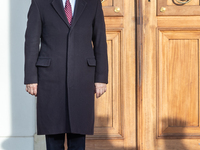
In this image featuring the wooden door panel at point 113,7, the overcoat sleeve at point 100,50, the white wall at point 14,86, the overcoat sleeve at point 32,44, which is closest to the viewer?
the overcoat sleeve at point 32,44

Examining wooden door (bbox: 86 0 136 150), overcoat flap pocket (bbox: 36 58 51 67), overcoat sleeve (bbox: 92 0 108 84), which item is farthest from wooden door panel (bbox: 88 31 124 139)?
overcoat flap pocket (bbox: 36 58 51 67)

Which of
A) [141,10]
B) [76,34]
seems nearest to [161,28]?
[141,10]

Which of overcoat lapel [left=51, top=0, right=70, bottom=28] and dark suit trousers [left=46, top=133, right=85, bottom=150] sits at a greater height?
overcoat lapel [left=51, top=0, right=70, bottom=28]

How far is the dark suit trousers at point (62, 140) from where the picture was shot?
96.6 inches

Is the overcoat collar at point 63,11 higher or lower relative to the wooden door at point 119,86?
higher

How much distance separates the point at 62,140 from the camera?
2.49m

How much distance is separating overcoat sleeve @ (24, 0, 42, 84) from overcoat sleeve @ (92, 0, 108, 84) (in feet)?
1.34

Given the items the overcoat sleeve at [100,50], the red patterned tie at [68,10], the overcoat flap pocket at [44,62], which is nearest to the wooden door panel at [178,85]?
the overcoat sleeve at [100,50]

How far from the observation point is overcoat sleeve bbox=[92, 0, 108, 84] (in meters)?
2.43

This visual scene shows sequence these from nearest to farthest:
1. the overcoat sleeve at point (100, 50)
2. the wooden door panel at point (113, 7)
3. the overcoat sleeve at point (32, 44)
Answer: the overcoat sleeve at point (32, 44) → the overcoat sleeve at point (100, 50) → the wooden door panel at point (113, 7)

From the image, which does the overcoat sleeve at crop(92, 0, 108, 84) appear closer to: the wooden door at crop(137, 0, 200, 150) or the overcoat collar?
the overcoat collar

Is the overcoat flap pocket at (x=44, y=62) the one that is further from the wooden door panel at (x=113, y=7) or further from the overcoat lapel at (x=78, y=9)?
the wooden door panel at (x=113, y=7)

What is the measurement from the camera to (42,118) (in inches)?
93.9

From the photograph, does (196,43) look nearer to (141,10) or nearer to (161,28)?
(161,28)
